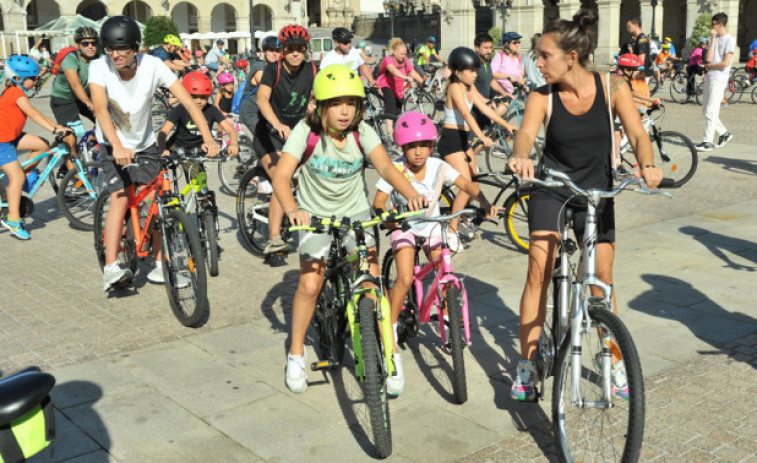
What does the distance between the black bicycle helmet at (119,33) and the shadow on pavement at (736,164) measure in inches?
352

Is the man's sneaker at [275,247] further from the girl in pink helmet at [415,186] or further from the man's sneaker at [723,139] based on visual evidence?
the man's sneaker at [723,139]

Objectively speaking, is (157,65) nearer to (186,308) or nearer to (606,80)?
(186,308)

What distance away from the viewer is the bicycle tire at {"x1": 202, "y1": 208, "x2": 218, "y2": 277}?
7125mm

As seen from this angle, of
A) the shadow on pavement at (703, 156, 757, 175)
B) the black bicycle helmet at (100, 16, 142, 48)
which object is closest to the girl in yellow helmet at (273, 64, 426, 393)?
the black bicycle helmet at (100, 16, 142, 48)

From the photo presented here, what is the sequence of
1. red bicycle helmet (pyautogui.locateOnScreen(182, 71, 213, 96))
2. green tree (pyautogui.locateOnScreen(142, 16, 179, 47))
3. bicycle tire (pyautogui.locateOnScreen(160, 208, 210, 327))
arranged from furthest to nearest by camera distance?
1. green tree (pyautogui.locateOnScreen(142, 16, 179, 47))
2. red bicycle helmet (pyautogui.locateOnScreen(182, 71, 213, 96))
3. bicycle tire (pyautogui.locateOnScreen(160, 208, 210, 327))

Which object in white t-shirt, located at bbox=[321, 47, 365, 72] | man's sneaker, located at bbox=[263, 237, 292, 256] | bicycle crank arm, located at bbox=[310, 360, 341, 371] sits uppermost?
white t-shirt, located at bbox=[321, 47, 365, 72]

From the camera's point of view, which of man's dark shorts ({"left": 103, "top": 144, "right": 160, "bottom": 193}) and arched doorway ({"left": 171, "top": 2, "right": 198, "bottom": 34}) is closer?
man's dark shorts ({"left": 103, "top": 144, "right": 160, "bottom": 193})

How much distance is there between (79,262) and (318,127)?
4.48m

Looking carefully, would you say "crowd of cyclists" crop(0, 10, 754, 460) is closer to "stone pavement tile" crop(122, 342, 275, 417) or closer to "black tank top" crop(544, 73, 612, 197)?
"black tank top" crop(544, 73, 612, 197)

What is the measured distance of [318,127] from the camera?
4.59 metres

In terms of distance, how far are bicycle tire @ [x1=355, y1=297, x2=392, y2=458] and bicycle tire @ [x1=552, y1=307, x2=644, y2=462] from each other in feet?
2.56

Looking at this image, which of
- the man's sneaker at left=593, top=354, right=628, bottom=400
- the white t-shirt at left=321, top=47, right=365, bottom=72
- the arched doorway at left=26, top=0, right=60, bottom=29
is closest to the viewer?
the man's sneaker at left=593, top=354, right=628, bottom=400

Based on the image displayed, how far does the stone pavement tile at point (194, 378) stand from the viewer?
4.86 meters

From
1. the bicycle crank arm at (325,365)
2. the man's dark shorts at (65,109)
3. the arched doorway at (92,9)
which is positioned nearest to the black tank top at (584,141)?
the bicycle crank arm at (325,365)
